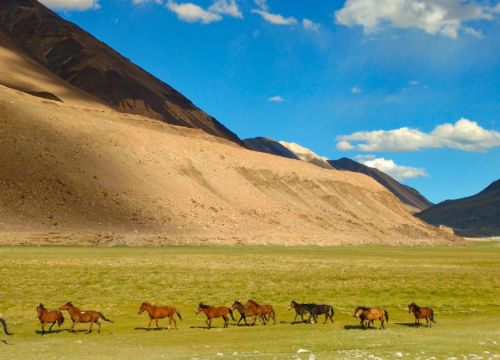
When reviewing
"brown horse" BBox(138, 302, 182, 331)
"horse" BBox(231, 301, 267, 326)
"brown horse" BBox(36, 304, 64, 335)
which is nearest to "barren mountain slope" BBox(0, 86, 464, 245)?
"brown horse" BBox(36, 304, 64, 335)

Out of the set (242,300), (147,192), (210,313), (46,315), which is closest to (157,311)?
(210,313)

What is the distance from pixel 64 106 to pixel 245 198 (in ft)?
148

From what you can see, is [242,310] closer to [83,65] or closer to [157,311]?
[157,311]

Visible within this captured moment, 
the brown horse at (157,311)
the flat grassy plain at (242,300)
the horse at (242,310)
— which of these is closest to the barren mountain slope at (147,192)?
the flat grassy plain at (242,300)

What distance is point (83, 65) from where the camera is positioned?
184m

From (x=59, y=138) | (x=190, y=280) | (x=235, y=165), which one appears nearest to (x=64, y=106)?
(x=59, y=138)

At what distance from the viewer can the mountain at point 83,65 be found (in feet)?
579

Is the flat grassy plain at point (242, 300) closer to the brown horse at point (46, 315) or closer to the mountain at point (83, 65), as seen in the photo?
the brown horse at point (46, 315)

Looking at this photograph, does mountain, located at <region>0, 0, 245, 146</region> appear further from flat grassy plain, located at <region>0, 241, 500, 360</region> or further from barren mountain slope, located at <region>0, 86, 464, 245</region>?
flat grassy plain, located at <region>0, 241, 500, 360</region>

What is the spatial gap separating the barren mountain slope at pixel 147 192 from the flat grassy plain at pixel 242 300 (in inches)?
1448

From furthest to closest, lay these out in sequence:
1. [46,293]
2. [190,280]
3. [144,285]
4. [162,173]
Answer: [162,173] → [190,280] → [144,285] → [46,293]

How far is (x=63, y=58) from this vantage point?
183625mm

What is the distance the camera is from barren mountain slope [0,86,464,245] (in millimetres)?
77000

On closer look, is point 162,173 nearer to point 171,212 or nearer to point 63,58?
point 171,212
